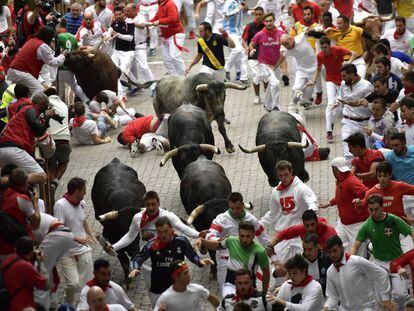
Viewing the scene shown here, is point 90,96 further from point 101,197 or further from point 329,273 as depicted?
point 329,273

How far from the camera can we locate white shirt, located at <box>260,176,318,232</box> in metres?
16.8

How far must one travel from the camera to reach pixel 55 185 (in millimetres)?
20516

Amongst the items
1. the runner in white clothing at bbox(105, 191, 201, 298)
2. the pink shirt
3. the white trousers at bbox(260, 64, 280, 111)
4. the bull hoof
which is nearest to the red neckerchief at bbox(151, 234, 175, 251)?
the runner in white clothing at bbox(105, 191, 201, 298)

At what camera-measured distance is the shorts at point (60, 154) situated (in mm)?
20672

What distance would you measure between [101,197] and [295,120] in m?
3.98

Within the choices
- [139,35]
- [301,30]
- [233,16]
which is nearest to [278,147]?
[301,30]

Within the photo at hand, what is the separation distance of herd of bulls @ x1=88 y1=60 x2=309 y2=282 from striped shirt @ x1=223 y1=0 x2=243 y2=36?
5512 mm

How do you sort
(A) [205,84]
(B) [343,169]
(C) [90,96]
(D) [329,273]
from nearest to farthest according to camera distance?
1. (D) [329,273]
2. (B) [343,169]
3. (A) [205,84]
4. (C) [90,96]

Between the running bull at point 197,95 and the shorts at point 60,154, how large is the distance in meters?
3.16

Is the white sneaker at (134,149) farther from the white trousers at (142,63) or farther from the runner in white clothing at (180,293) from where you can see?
the runner in white clothing at (180,293)

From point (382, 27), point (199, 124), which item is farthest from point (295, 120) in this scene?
point (382, 27)

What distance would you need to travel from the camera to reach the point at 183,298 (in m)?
14.4

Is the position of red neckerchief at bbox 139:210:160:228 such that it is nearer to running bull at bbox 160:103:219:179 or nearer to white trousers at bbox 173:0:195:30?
running bull at bbox 160:103:219:179

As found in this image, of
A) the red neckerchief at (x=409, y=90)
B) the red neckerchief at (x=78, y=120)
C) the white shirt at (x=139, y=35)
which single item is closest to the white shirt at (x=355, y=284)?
the red neckerchief at (x=409, y=90)
